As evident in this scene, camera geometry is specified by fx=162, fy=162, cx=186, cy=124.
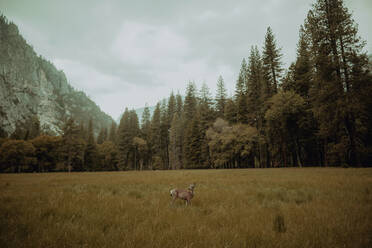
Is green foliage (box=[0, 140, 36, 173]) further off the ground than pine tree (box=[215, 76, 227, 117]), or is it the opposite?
pine tree (box=[215, 76, 227, 117])

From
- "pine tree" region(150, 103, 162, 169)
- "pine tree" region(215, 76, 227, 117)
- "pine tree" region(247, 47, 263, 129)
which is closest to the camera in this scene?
"pine tree" region(247, 47, 263, 129)

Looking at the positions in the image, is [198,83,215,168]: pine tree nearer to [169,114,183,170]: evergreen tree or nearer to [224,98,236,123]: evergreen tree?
[224,98,236,123]: evergreen tree

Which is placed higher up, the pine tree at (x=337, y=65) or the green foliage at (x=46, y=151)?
the pine tree at (x=337, y=65)

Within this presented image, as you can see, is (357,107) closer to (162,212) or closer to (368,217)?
(368,217)

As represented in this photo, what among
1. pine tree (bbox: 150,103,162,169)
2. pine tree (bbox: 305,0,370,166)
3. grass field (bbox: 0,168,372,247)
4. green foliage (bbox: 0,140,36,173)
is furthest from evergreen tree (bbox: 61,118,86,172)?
pine tree (bbox: 305,0,370,166)

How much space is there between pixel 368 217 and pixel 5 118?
188 m

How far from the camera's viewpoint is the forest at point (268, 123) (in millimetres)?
17906

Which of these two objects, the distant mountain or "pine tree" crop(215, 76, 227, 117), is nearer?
"pine tree" crop(215, 76, 227, 117)

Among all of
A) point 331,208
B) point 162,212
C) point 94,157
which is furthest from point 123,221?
point 94,157

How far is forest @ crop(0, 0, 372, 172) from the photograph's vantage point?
1791cm

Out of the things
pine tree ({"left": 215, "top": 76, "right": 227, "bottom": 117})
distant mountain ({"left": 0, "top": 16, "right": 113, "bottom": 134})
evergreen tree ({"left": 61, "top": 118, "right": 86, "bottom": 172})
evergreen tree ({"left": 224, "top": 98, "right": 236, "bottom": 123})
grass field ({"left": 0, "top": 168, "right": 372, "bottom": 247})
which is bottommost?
grass field ({"left": 0, "top": 168, "right": 372, "bottom": 247})

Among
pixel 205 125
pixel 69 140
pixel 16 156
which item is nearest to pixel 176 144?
pixel 205 125

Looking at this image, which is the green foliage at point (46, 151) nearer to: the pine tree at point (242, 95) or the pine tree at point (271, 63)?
the pine tree at point (242, 95)

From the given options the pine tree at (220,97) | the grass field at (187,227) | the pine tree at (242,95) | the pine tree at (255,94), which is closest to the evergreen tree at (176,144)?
the pine tree at (220,97)
